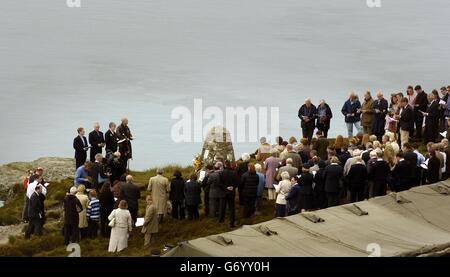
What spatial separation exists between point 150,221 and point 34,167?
12462 millimetres

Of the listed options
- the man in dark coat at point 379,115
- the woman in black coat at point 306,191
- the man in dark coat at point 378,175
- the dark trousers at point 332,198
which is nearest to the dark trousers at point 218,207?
the woman in black coat at point 306,191

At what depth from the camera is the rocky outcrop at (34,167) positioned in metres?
40.6

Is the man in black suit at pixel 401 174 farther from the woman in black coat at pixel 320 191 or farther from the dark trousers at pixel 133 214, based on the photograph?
the dark trousers at pixel 133 214

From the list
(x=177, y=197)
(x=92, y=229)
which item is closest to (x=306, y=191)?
(x=177, y=197)

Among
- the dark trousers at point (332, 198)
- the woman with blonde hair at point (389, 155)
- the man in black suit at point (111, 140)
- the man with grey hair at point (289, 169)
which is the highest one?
the man in black suit at point (111, 140)

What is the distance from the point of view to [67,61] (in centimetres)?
9038

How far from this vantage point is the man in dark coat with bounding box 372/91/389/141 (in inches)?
1479

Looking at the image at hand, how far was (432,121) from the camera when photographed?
123 feet

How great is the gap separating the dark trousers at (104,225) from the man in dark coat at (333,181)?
5799 millimetres

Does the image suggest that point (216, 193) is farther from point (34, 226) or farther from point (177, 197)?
point (34, 226)

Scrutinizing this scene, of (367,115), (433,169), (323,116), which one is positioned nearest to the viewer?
(433,169)

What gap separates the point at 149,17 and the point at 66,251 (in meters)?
89.9

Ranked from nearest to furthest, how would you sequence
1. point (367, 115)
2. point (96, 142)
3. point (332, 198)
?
point (332, 198) < point (96, 142) < point (367, 115)

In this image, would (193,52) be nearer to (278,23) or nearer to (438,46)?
(278,23)
